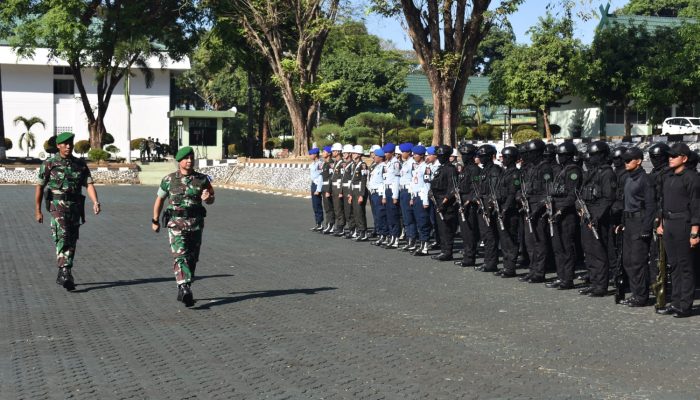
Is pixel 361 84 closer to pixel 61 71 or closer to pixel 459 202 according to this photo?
pixel 61 71

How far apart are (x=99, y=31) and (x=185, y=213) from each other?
1591 inches

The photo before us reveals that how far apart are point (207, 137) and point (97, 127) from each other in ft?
25.2

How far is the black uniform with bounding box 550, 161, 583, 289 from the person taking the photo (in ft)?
38.6

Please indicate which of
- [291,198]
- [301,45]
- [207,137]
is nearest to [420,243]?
[291,198]

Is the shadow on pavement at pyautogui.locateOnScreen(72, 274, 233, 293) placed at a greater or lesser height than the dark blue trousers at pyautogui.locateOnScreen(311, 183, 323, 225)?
lesser

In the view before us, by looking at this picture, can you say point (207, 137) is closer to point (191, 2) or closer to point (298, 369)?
point (191, 2)

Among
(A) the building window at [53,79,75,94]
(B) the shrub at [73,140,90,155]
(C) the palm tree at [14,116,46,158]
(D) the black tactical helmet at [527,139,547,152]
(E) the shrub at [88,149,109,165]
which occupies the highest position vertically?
(A) the building window at [53,79,75,94]

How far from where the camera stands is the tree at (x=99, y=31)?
135ft

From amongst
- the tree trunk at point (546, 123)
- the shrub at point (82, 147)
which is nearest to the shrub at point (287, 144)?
the shrub at point (82, 147)

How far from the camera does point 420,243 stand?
1603 centimetres

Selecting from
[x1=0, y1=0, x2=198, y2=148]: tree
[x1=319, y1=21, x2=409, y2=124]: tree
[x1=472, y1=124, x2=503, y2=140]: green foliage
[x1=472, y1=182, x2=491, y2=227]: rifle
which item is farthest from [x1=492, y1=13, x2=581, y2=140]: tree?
[x1=472, y1=182, x2=491, y2=227]: rifle

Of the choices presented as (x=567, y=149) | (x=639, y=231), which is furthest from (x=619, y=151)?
(x=639, y=231)

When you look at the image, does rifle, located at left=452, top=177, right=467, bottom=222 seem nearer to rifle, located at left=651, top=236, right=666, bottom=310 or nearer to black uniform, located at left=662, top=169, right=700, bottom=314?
rifle, located at left=651, top=236, right=666, bottom=310

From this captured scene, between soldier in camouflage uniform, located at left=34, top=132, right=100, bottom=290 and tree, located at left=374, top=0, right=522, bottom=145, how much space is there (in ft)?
56.1
